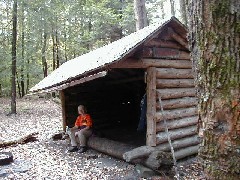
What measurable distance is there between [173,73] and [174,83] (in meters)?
0.26

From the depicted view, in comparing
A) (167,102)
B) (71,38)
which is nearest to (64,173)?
(167,102)

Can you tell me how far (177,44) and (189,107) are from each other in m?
1.75

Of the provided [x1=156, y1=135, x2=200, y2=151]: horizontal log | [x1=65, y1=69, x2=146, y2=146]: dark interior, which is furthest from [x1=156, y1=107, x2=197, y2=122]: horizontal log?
[x1=65, y1=69, x2=146, y2=146]: dark interior

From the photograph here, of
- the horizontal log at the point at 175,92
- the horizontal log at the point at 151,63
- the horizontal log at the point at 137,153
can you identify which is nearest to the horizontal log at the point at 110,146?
the horizontal log at the point at 137,153

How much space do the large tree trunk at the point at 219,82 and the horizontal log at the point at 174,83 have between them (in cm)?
534

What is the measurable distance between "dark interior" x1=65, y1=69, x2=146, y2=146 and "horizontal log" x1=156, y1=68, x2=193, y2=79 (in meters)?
2.33

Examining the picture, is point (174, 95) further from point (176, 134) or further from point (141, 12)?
point (141, 12)

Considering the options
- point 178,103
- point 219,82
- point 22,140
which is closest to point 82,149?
point 22,140

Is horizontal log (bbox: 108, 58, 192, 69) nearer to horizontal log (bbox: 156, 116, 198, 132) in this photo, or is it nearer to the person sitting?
horizontal log (bbox: 156, 116, 198, 132)

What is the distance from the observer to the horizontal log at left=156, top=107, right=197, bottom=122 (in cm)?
723

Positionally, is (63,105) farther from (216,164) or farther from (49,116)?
(216,164)

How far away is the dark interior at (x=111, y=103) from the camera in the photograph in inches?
422

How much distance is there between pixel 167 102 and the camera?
24.7 ft

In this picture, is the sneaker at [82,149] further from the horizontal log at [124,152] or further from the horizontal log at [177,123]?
the horizontal log at [177,123]
